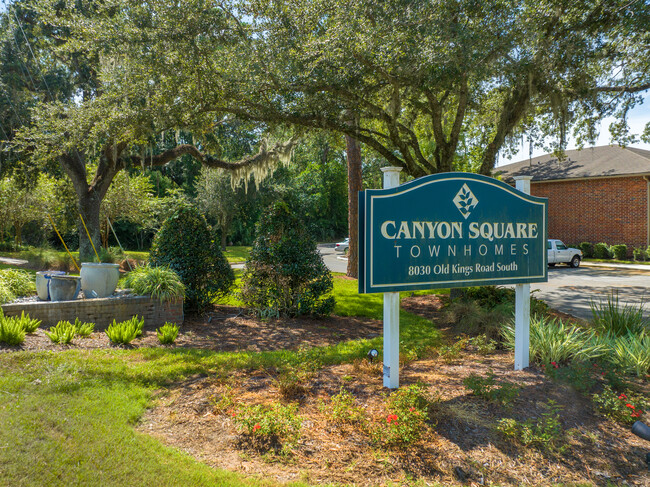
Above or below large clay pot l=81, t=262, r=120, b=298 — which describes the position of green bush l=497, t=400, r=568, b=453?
below

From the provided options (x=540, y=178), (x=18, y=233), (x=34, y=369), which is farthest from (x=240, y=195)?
(x=34, y=369)

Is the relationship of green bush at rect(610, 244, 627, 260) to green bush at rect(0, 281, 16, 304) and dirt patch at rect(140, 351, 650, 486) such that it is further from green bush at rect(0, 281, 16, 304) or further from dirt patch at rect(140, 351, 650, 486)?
green bush at rect(0, 281, 16, 304)

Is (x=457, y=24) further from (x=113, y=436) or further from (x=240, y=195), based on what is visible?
(x=240, y=195)

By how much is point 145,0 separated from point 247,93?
252 cm

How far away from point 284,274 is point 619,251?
68.4ft

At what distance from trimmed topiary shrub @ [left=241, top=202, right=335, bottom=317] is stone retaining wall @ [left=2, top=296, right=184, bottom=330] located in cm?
138

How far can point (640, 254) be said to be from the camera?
21.5 meters

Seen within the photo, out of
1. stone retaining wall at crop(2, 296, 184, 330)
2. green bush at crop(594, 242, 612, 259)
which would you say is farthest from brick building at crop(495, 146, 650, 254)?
stone retaining wall at crop(2, 296, 184, 330)

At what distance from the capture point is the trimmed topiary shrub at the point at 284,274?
7.82 meters

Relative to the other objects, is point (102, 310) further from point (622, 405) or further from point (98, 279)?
point (622, 405)

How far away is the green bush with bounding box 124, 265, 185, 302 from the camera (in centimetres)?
714

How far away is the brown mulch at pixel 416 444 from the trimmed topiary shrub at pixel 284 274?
2795 mm

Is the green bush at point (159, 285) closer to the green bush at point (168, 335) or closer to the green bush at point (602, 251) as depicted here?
the green bush at point (168, 335)

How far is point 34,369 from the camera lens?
178 inches
